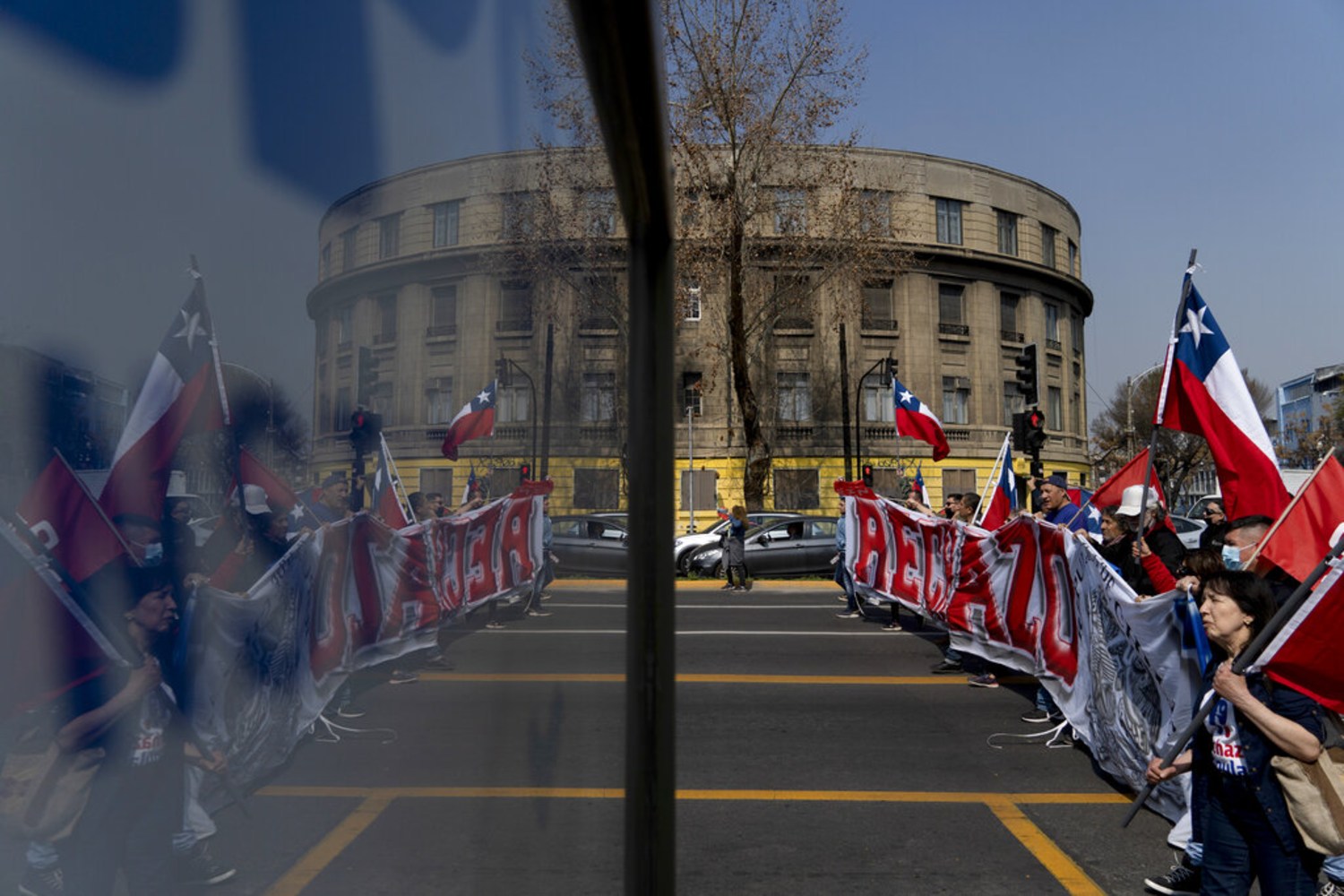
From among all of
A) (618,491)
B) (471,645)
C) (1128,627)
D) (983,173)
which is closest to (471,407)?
(618,491)

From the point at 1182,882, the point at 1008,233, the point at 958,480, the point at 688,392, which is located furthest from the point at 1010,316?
the point at 688,392

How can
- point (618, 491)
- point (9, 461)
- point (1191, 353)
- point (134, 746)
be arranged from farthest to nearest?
point (1191, 353), point (618, 491), point (134, 746), point (9, 461)

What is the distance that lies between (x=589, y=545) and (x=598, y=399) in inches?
8.4

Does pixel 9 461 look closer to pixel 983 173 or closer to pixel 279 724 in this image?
pixel 279 724

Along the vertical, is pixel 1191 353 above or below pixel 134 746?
above

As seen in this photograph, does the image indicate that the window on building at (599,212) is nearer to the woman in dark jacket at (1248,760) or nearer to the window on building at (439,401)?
the window on building at (439,401)

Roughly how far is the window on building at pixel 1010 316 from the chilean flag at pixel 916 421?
25.9m

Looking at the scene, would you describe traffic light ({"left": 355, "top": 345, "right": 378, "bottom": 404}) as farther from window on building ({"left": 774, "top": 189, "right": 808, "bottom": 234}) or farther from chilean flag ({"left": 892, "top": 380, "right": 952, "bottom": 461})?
window on building ({"left": 774, "top": 189, "right": 808, "bottom": 234})

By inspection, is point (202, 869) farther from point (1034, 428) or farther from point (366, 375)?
point (1034, 428)

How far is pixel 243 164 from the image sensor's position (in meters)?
0.57

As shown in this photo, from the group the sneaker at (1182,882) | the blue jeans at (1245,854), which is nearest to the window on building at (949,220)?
the sneaker at (1182,882)

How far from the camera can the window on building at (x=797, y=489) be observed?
1395 inches

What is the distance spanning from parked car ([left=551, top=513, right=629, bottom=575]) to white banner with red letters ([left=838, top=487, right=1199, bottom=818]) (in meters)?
4.73

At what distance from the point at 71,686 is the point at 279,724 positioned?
1.10 feet
